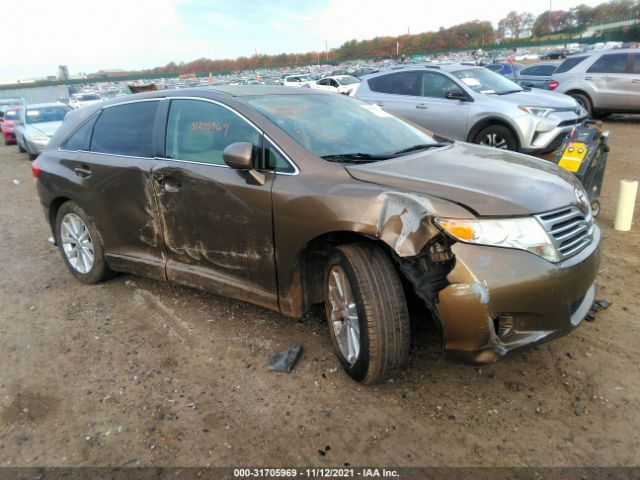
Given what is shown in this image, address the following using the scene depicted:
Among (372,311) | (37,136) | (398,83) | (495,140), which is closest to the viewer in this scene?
(372,311)

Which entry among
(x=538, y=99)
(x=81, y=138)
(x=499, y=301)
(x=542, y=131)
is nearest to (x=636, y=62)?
(x=538, y=99)

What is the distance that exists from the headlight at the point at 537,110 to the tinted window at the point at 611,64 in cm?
617

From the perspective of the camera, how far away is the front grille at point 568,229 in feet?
8.19

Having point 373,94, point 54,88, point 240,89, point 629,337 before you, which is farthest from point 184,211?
point 54,88

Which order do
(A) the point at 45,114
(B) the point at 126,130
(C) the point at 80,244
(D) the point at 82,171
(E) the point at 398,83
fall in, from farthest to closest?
1. (A) the point at 45,114
2. (E) the point at 398,83
3. (C) the point at 80,244
4. (D) the point at 82,171
5. (B) the point at 126,130

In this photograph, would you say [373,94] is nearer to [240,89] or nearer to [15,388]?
[240,89]

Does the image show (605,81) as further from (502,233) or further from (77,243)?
(77,243)

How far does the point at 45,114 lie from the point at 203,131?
13326mm

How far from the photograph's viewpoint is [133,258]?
3.92 metres

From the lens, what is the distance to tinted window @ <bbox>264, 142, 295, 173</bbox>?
2.94m

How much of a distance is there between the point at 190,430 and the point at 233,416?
0.23 m

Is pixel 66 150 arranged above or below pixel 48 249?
above

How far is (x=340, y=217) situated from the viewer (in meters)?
2.64

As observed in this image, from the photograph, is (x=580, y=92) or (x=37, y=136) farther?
(x=37, y=136)
